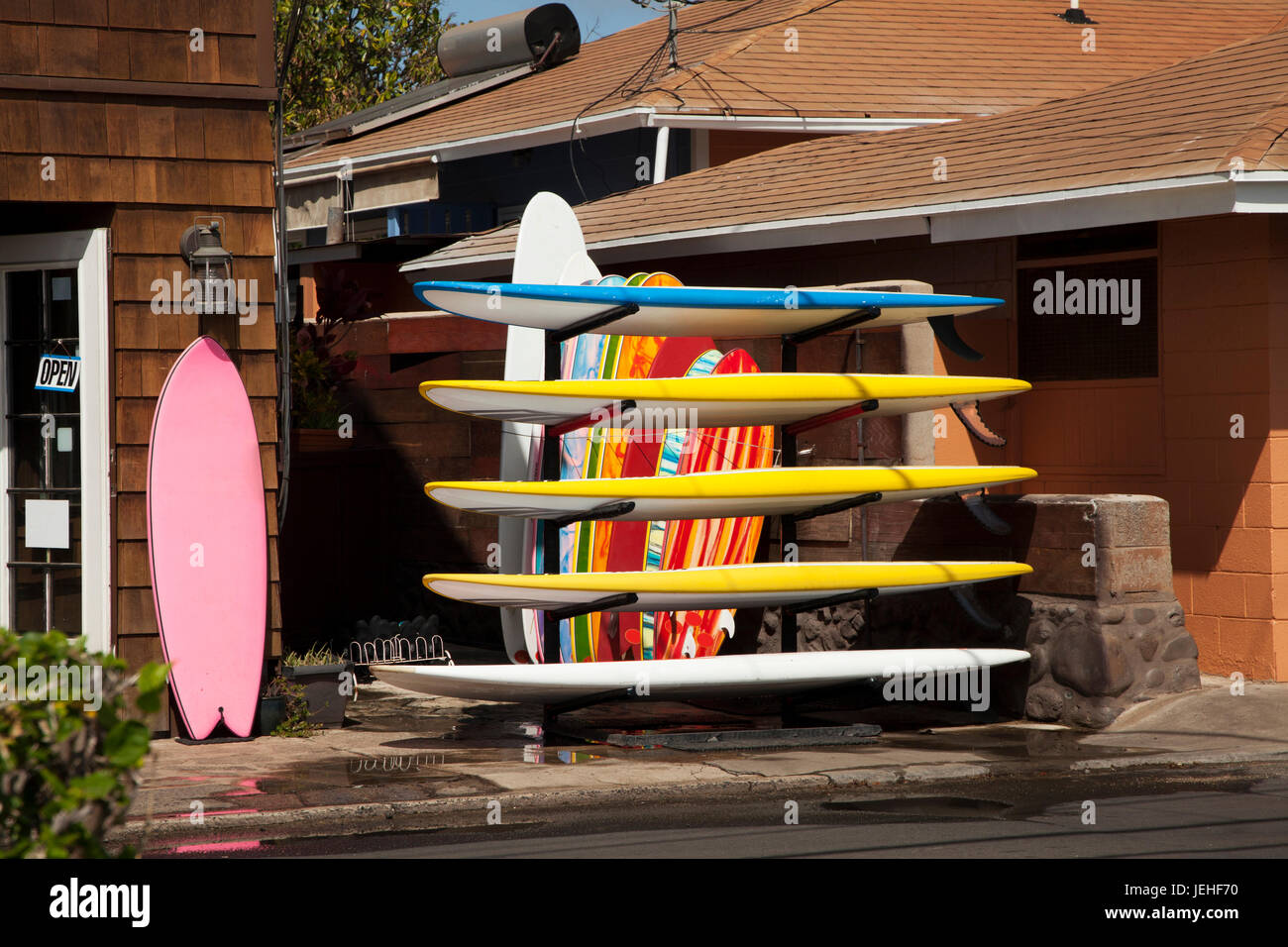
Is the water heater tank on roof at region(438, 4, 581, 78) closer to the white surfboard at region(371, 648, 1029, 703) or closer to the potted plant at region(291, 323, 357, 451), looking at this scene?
the potted plant at region(291, 323, 357, 451)

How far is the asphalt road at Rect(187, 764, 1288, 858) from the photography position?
577 cm

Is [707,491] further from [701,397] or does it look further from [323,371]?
[323,371]

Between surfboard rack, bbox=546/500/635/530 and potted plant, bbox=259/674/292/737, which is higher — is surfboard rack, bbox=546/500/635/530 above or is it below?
above

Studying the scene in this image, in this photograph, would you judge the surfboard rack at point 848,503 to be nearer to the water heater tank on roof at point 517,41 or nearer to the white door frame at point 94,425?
the white door frame at point 94,425

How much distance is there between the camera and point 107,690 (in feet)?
10.6

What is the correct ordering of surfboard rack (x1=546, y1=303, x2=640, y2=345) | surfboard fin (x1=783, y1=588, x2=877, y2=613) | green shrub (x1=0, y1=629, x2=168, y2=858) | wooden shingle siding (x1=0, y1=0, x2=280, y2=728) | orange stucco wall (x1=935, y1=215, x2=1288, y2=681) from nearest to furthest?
green shrub (x1=0, y1=629, x2=168, y2=858), wooden shingle siding (x1=0, y1=0, x2=280, y2=728), surfboard rack (x1=546, y1=303, x2=640, y2=345), surfboard fin (x1=783, y1=588, x2=877, y2=613), orange stucco wall (x1=935, y1=215, x2=1288, y2=681)

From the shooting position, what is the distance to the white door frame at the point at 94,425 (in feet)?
27.5

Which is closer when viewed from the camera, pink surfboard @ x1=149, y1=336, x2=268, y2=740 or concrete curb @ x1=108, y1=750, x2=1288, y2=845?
concrete curb @ x1=108, y1=750, x2=1288, y2=845

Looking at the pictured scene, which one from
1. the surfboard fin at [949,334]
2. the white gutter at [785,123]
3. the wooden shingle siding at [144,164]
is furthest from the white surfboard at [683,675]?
the white gutter at [785,123]

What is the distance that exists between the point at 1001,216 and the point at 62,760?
8.22 meters

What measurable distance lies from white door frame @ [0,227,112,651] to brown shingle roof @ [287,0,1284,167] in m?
7.02

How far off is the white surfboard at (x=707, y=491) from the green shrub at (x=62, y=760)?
4829 millimetres

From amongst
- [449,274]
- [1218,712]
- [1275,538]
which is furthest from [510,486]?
[449,274]

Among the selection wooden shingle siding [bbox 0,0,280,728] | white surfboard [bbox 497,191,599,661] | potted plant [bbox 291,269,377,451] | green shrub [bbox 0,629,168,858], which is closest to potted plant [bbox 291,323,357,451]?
potted plant [bbox 291,269,377,451]
